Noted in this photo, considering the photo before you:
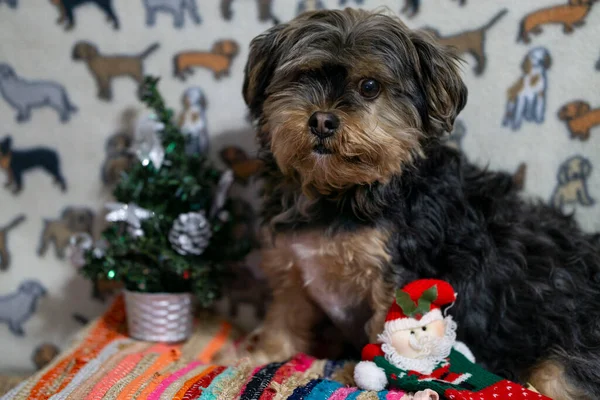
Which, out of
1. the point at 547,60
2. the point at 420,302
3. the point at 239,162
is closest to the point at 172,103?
the point at 239,162

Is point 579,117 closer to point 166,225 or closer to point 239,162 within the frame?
point 239,162

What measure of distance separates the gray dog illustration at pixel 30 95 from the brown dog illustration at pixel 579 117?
2.16 meters

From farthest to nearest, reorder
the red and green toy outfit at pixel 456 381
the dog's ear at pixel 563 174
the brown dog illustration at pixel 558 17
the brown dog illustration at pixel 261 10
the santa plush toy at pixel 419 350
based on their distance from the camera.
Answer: the brown dog illustration at pixel 261 10
the dog's ear at pixel 563 174
the brown dog illustration at pixel 558 17
the santa plush toy at pixel 419 350
the red and green toy outfit at pixel 456 381

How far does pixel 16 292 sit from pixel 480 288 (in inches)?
86.8

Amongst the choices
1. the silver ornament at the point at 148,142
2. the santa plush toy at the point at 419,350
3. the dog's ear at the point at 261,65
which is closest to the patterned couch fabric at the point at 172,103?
the silver ornament at the point at 148,142

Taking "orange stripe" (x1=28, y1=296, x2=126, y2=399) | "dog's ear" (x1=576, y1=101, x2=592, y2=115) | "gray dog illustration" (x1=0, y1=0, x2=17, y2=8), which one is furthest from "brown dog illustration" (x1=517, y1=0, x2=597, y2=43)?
"gray dog illustration" (x1=0, y1=0, x2=17, y2=8)

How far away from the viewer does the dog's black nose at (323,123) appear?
5.58 ft

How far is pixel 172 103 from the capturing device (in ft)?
8.86

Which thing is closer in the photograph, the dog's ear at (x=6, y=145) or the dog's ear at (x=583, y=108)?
the dog's ear at (x=583, y=108)

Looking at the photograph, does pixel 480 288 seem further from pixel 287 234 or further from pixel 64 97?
pixel 64 97

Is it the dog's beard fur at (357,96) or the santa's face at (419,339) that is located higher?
the dog's beard fur at (357,96)

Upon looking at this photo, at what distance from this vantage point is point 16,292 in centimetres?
288

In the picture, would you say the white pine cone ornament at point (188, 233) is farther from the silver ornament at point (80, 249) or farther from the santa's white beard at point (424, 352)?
the santa's white beard at point (424, 352)

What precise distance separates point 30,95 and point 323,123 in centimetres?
170
